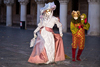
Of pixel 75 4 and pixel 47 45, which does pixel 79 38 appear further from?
pixel 75 4

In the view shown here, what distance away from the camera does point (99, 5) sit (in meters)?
14.7

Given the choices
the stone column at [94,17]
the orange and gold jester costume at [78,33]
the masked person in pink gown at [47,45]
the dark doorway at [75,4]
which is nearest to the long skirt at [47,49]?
the masked person in pink gown at [47,45]

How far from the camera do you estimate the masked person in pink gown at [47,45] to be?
5.95m

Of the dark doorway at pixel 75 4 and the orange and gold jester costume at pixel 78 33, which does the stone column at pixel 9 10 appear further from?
the orange and gold jester costume at pixel 78 33

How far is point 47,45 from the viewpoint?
601 cm

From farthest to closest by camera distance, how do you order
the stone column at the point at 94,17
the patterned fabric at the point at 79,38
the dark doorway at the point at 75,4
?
the dark doorway at the point at 75,4 → the stone column at the point at 94,17 → the patterned fabric at the point at 79,38

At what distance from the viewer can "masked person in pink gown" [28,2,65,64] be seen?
5.95m

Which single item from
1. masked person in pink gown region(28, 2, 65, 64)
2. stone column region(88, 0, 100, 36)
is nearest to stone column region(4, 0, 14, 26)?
stone column region(88, 0, 100, 36)

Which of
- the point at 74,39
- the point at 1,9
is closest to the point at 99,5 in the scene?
the point at 74,39

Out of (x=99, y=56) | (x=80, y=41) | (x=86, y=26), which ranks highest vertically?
(x=86, y=26)

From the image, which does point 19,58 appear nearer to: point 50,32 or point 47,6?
point 50,32

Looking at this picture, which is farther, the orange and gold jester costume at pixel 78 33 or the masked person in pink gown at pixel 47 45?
the orange and gold jester costume at pixel 78 33

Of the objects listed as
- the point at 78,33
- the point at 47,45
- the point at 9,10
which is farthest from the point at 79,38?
the point at 9,10

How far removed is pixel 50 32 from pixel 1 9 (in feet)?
81.4
